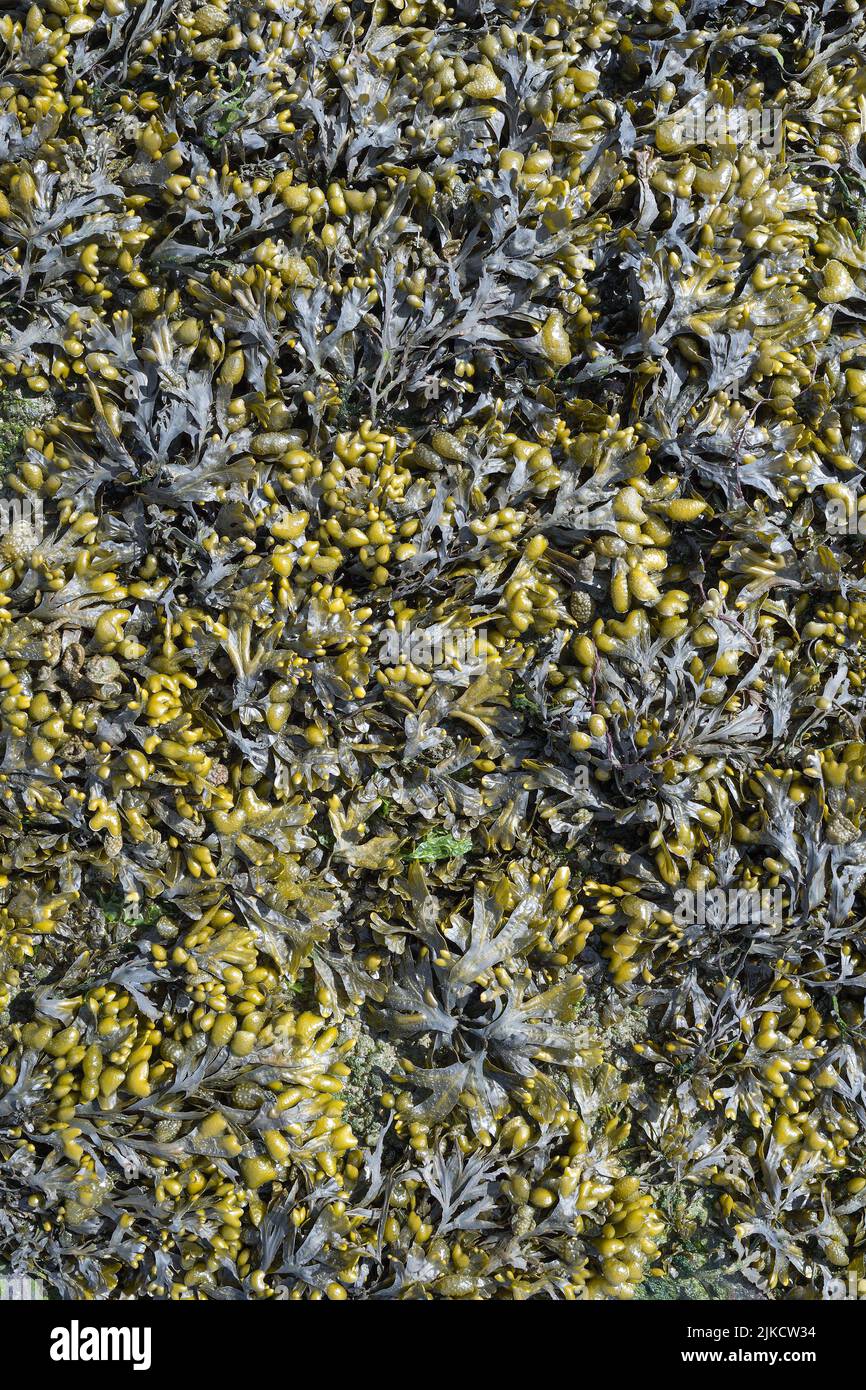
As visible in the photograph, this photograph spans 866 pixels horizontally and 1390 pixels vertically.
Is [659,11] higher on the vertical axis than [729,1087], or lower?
higher

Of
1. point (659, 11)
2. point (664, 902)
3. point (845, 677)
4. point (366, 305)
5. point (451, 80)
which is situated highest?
point (659, 11)

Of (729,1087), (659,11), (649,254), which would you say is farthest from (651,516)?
(729,1087)

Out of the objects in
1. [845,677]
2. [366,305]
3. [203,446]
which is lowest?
[845,677]

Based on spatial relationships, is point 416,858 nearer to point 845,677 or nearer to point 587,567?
point 587,567

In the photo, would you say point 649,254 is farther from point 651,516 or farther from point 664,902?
point 664,902

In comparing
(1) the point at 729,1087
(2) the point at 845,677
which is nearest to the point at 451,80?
(2) the point at 845,677

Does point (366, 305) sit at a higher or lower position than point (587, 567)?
higher
